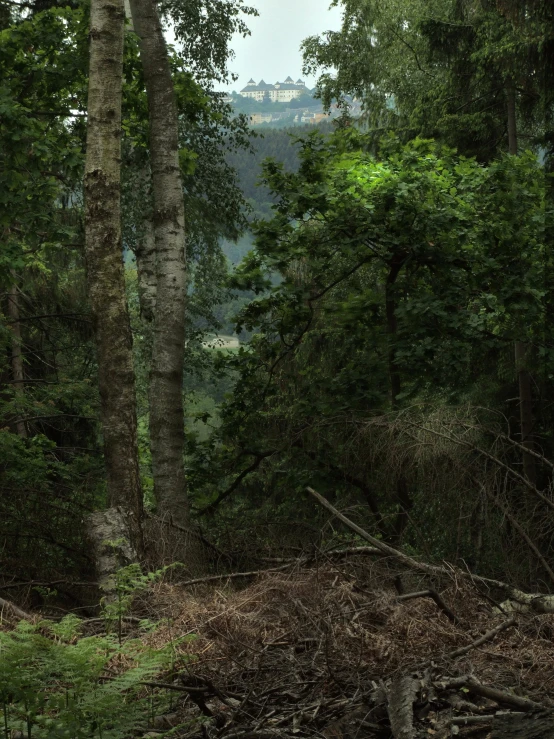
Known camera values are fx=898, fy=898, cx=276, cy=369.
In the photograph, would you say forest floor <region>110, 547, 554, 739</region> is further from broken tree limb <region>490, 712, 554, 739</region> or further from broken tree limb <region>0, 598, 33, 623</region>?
broken tree limb <region>0, 598, 33, 623</region>

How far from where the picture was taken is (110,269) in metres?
6.97

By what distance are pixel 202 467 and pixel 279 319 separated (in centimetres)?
189

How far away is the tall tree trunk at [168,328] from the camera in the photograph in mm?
8484

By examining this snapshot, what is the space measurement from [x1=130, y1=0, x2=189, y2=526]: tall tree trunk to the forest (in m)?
0.02

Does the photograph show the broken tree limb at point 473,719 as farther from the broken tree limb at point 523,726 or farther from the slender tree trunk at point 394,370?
the slender tree trunk at point 394,370

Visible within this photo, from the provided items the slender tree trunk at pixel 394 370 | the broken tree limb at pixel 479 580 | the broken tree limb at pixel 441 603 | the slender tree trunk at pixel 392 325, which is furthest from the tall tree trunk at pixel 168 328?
the broken tree limb at pixel 441 603

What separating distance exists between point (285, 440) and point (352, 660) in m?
4.99

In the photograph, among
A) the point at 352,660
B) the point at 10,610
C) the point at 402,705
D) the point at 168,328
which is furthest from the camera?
the point at 168,328

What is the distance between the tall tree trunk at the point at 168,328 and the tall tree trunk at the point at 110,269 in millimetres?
1511

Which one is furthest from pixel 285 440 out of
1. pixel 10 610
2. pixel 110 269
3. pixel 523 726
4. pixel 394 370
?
pixel 523 726

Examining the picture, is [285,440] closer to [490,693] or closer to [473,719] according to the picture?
[490,693]

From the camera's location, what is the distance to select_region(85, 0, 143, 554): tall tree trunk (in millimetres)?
6777

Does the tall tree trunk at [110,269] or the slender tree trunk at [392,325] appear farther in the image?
the slender tree trunk at [392,325]

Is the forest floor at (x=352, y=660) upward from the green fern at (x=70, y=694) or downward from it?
downward
